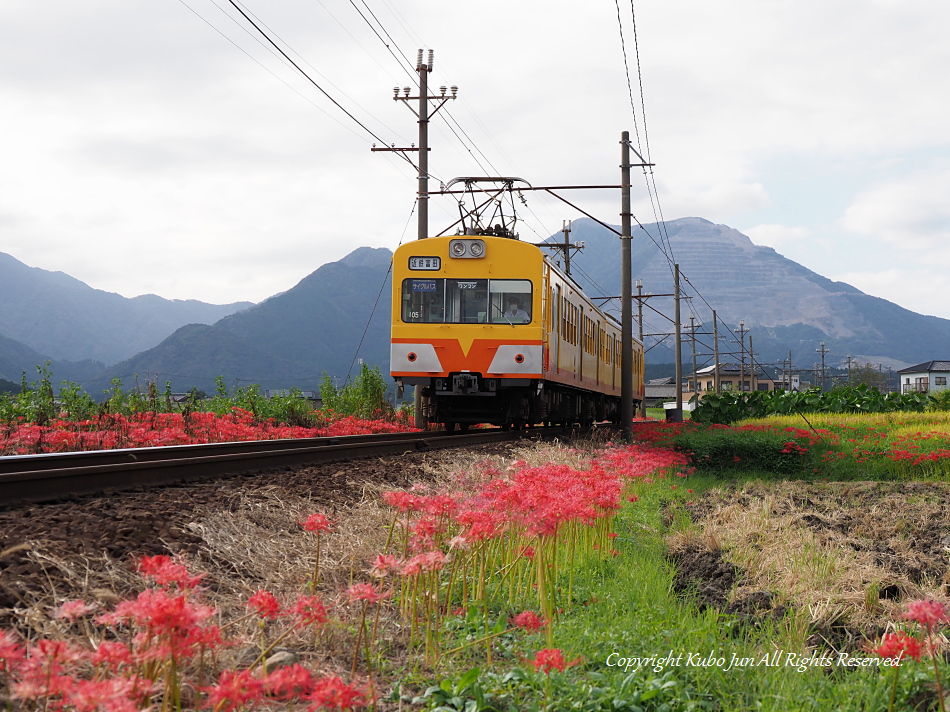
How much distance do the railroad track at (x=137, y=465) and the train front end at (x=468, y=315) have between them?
4.16 meters

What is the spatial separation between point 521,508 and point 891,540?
3644 millimetres

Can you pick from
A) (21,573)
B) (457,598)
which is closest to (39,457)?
(21,573)

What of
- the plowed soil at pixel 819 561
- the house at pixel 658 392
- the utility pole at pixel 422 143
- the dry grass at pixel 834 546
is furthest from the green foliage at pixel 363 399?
the house at pixel 658 392

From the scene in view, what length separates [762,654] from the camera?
121 inches

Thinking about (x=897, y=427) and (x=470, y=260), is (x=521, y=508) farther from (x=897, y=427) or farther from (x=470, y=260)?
(x=897, y=427)

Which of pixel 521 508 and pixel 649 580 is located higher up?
pixel 521 508

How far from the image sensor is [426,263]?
14430mm

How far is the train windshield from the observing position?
1412cm

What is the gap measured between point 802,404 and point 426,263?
1675 cm

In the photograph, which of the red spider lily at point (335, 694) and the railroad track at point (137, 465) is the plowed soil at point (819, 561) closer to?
the red spider lily at point (335, 694)

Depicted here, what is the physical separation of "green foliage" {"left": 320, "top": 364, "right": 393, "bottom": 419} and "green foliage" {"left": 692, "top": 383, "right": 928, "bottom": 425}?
1254 centimetres

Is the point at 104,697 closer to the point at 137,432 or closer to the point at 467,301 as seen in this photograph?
the point at 137,432

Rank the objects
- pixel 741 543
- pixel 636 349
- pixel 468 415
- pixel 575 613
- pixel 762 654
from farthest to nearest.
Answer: pixel 636 349
pixel 468 415
pixel 741 543
pixel 575 613
pixel 762 654

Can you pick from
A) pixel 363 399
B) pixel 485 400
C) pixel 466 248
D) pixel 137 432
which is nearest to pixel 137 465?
pixel 137 432
